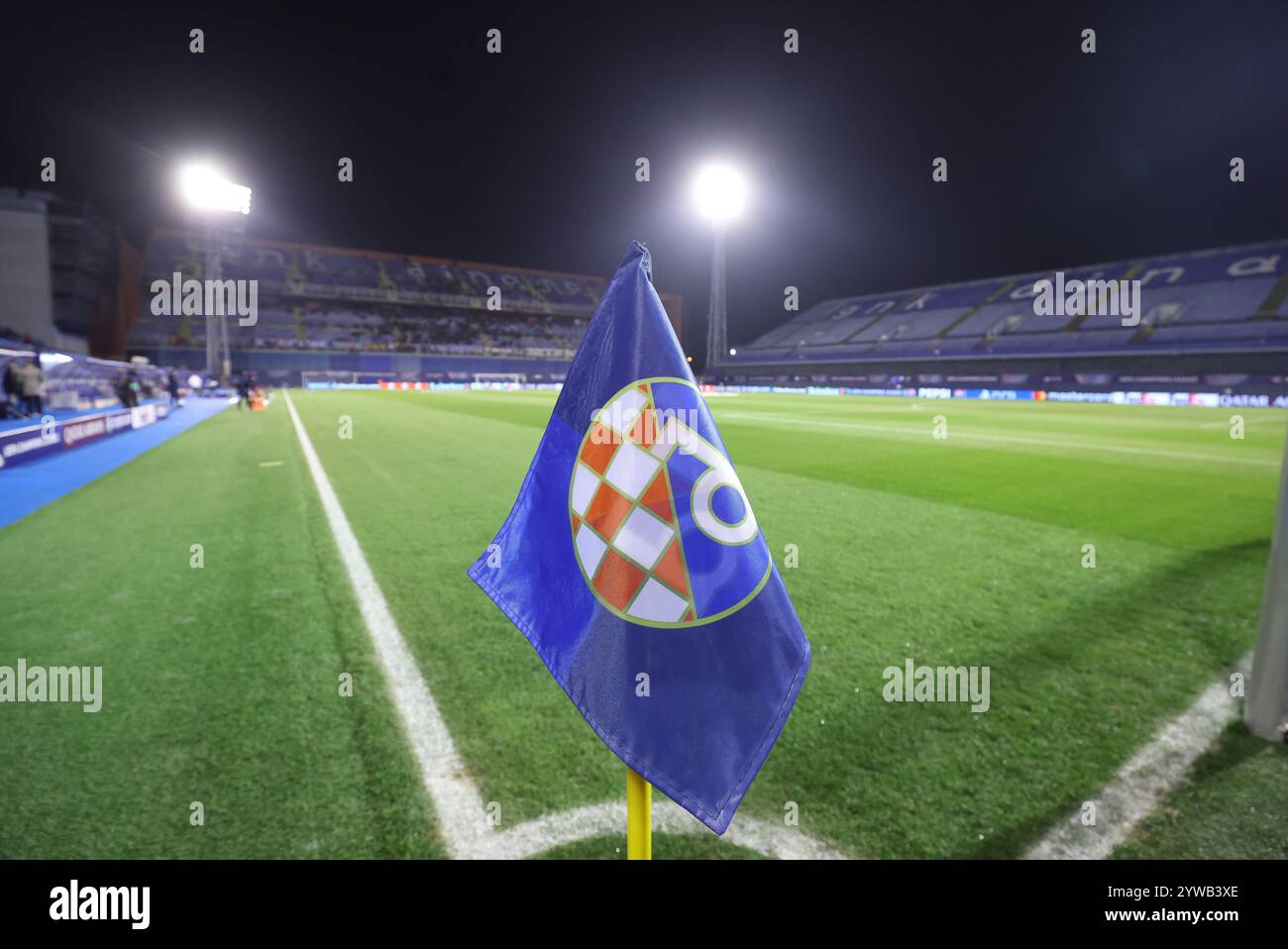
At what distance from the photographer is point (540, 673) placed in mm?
3131

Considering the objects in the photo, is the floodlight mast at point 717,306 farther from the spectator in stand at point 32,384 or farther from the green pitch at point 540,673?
the green pitch at point 540,673

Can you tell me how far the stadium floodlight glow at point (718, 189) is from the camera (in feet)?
114

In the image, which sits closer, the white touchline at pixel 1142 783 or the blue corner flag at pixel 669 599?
the blue corner flag at pixel 669 599

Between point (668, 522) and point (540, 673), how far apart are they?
184 centimetres

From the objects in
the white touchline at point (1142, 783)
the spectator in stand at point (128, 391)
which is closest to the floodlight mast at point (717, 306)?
the spectator in stand at point (128, 391)

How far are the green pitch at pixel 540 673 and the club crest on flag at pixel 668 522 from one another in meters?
0.94

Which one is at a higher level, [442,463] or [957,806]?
[442,463]

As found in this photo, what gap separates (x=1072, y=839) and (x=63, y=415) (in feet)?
84.8

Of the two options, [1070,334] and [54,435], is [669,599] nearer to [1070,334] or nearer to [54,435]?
[54,435]

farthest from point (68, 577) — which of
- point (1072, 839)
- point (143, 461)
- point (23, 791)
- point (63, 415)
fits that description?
point (63, 415)

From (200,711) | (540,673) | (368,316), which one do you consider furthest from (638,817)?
(368,316)

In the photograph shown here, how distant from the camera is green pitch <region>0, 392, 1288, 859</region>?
2.04m

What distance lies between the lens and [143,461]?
10562 millimetres
